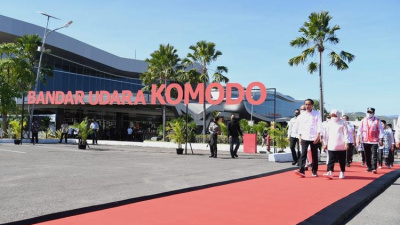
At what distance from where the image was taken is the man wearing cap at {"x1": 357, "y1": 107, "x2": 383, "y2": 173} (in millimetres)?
10508

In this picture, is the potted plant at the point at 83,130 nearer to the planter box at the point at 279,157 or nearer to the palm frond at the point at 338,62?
the planter box at the point at 279,157

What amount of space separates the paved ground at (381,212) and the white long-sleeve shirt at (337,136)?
1.90 meters

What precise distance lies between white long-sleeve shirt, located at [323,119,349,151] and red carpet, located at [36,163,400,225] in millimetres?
1259

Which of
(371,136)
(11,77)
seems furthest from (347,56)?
(11,77)

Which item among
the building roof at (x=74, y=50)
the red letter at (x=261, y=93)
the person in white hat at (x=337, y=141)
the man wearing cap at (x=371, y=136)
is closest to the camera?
the person in white hat at (x=337, y=141)

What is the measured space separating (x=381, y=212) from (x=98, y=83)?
56896 millimetres

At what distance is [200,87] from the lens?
27188mm

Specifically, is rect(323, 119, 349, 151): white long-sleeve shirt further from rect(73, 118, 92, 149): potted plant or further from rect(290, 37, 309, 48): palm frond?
rect(290, 37, 309, 48): palm frond

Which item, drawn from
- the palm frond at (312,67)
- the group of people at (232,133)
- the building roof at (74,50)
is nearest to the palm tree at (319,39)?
the palm frond at (312,67)

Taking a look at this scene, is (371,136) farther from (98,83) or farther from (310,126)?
(98,83)

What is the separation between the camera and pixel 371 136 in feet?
34.6

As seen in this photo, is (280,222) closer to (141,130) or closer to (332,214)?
(332,214)

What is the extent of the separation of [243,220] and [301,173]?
4.82 metres

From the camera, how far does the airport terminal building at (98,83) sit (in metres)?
42.8
